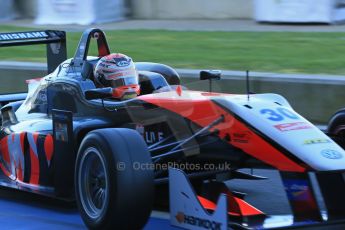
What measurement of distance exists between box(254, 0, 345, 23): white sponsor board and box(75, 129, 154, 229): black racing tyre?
14.2m

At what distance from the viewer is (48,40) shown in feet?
25.7

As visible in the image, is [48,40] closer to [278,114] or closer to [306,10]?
[278,114]

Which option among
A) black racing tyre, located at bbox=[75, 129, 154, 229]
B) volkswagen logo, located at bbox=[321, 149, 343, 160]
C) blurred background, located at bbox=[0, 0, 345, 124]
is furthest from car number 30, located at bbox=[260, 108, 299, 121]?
blurred background, located at bbox=[0, 0, 345, 124]

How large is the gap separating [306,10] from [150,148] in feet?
45.5

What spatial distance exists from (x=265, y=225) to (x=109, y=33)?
14.6 m

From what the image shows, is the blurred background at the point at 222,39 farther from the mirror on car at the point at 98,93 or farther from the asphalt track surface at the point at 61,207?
the asphalt track surface at the point at 61,207

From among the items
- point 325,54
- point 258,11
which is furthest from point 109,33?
point 325,54

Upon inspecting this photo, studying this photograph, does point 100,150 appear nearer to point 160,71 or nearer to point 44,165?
point 44,165

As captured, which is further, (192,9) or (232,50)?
(192,9)

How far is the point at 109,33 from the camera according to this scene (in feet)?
61.8

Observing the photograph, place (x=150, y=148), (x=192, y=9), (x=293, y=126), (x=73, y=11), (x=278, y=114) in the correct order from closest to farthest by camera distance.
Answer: (x=293, y=126), (x=278, y=114), (x=150, y=148), (x=73, y=11), (x=192, y=9)

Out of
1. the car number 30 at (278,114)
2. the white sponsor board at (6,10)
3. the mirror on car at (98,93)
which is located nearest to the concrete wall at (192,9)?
the white sponsor board at (6,10)

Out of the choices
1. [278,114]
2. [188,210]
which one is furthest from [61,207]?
[278,114]

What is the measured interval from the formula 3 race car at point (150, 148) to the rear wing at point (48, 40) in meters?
0.95
